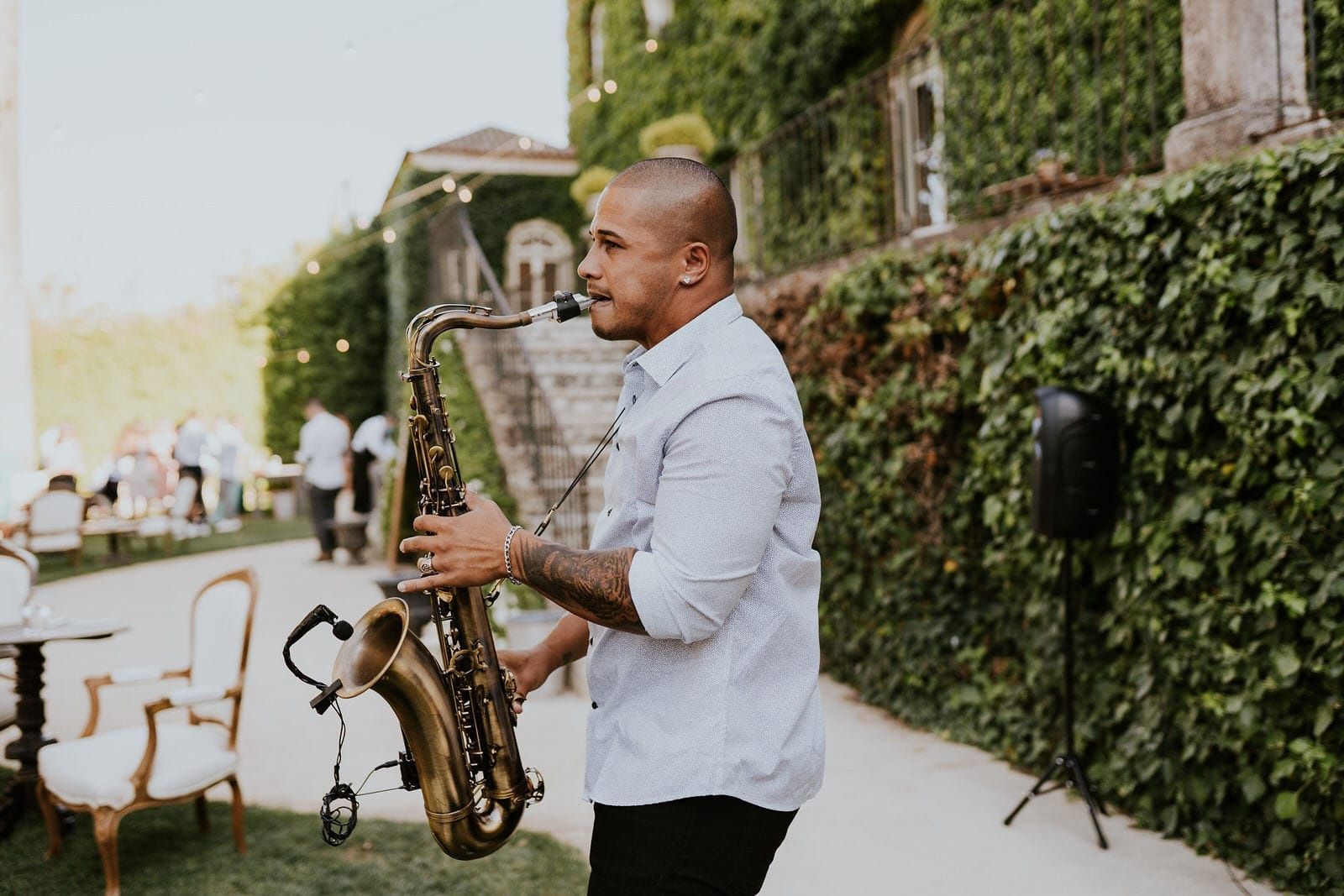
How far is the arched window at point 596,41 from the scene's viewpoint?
17.8 metres

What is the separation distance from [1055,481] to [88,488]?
21255 mm

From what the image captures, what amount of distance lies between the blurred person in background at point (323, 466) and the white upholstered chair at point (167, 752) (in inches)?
345

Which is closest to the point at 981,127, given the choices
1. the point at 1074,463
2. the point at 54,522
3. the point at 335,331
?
the point at 1074,463

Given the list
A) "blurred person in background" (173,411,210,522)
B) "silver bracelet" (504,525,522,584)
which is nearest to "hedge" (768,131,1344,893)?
"silver bracelet" (504,525,522,584)

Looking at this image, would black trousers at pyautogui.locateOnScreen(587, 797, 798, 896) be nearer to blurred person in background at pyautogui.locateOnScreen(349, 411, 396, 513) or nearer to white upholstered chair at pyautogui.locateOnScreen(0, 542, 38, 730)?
white upholstered chair at pyautogui.locateOnScreen(0, 542, 38, 730)

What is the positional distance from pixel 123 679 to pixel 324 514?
940 cm

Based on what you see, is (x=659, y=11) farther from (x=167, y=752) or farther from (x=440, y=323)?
(x=440, y=323)

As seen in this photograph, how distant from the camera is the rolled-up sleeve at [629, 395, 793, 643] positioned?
5.44 ft

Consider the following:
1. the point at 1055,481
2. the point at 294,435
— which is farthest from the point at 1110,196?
the point at 294,435

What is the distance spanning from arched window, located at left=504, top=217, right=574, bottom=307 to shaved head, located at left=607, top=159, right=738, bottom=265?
57.2 ft

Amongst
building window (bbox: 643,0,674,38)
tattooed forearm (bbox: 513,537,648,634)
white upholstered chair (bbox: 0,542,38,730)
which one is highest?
building window (bbox: 643,0,674,38)

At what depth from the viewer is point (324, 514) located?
44.8ft

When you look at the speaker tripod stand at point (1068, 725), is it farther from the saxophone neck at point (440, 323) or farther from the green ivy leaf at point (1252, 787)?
the saxophone neck at point (440, 323)

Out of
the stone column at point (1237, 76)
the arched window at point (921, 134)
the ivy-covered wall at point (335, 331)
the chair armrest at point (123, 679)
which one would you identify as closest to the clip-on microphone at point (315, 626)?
the chair armrest at point (123, 679)
